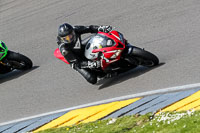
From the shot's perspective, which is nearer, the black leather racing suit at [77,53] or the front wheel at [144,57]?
the front wheel at [144,57]

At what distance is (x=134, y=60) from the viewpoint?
8594 mm

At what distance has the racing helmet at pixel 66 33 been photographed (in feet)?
28.0

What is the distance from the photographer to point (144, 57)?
846 centimetres

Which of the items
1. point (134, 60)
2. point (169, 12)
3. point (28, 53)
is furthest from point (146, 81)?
point (28, 53)

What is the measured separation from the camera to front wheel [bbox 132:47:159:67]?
845cm

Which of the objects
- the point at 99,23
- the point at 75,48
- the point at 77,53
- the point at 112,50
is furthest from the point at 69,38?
the point at 99,23

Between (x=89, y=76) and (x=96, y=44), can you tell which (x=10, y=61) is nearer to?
(x=89, y=76)

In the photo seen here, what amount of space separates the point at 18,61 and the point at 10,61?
0.22 m

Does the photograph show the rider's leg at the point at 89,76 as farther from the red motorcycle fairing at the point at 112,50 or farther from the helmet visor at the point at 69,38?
the helmet visor at the point at 69,38

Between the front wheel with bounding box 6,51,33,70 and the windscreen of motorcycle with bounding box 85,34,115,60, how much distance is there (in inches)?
110

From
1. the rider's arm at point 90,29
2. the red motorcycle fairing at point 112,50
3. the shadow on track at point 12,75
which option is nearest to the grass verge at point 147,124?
the red motorcycle fairing at point 112,50

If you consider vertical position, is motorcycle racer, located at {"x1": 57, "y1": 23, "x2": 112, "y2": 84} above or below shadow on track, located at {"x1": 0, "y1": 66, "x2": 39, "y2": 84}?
above

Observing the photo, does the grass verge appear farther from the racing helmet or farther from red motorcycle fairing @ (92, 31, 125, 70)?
the racing helmet

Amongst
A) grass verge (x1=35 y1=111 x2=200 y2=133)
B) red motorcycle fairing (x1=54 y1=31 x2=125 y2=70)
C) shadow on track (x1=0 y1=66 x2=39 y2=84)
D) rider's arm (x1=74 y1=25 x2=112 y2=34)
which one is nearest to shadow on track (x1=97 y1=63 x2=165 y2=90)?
red motorcycle fairing (x1=54 y1=31 x2=125 y2=70)
